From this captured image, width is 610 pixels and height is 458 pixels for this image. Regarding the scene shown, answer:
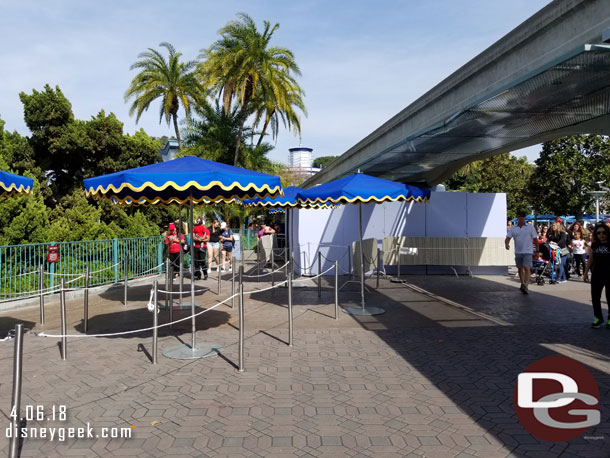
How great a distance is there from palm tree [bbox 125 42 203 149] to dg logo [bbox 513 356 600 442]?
27.0m

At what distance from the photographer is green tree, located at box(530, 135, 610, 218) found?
27444mm

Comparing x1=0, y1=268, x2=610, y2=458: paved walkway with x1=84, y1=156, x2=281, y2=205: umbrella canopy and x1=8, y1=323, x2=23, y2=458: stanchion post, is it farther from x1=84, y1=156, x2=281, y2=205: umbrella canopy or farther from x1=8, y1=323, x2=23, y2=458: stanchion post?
x1=84, y1=156, x2=281, y2=205: umbrella canopy

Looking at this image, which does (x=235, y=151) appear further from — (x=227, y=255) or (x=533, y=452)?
(x=533, y=452)

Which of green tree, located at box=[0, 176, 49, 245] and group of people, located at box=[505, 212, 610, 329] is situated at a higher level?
green tree, located at box=[0, 176, 49, 245]

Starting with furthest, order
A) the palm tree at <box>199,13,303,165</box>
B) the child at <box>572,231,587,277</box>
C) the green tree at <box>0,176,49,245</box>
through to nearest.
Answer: the palm tree at <box>199,13,303,165</box>, the child at <box>572,231,587,277</box>, the green tree at <box>0,176,49,245</box>

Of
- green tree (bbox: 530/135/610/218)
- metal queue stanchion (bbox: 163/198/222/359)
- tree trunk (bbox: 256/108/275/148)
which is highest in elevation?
tree trunk (bbox: 256/108/275/148)

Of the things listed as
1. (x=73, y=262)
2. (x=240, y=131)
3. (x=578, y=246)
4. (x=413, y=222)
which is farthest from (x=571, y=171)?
(x=73, y=262)

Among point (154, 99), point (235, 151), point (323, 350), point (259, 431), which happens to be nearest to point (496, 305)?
point (323, 350)

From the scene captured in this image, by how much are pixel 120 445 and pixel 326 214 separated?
12214mm

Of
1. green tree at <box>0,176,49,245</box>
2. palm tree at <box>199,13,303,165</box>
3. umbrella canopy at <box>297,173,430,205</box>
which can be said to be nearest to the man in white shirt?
umbrella canopy at <box>297,173,430,205</box>

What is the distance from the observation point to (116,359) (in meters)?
6.20

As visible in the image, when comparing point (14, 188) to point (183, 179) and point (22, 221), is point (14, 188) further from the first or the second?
point (22, 221)

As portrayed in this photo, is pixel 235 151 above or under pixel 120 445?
above

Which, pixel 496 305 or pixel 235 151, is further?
pixel 235 151
